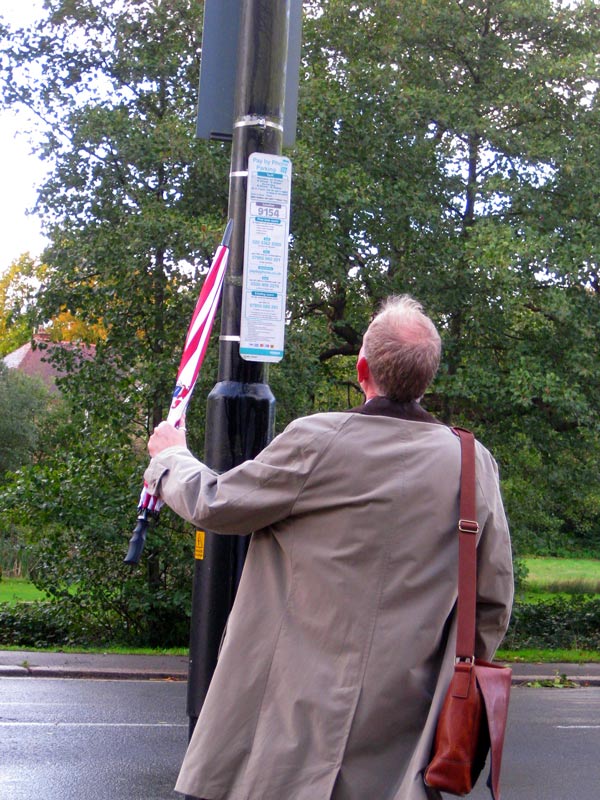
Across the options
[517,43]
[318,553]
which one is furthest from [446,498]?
[517,43]

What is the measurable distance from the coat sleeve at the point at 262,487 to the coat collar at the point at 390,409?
0.12 metres

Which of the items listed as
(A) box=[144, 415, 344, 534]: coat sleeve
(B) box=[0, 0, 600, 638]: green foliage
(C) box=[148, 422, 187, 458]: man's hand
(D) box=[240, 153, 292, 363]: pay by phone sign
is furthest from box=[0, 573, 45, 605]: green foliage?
(A) box=[144, 415, 344, 534]: coat sleeve

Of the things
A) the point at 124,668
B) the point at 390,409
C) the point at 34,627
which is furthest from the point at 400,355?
the point at 34,627

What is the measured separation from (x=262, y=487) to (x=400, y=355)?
1.47 ft

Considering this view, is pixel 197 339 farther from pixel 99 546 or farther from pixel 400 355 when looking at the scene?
pixel 99 546

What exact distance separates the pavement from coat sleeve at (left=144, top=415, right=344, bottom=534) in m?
9.79

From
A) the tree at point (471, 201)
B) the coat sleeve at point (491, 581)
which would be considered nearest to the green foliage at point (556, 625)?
the tree at point (471, 201)

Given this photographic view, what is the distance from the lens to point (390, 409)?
2.44 m

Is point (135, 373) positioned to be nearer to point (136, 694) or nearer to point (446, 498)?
point (136, 694)

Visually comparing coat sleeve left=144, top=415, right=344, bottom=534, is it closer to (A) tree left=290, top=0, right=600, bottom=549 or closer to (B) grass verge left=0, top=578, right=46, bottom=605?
(A) tree left=290, top=0, right=600, bottom=549

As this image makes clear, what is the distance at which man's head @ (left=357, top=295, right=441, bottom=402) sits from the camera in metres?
2.43

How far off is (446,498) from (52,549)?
13994mm

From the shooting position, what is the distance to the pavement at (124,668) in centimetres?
1155

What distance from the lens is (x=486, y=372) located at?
14.2 meters
